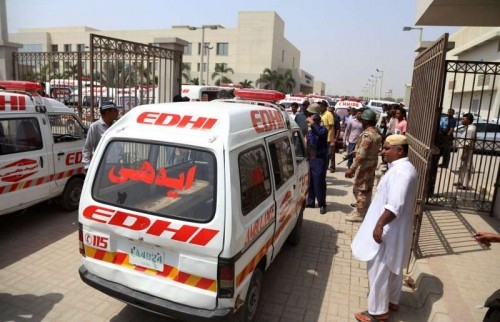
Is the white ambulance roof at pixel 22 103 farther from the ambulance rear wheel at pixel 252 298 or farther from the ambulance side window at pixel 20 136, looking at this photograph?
the ambulance rear wheel at pixel 252 298

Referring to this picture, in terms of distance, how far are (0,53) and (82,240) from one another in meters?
9.57

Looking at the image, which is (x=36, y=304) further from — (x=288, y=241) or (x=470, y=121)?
(x=470, y=121)

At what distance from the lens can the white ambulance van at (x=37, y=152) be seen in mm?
4949

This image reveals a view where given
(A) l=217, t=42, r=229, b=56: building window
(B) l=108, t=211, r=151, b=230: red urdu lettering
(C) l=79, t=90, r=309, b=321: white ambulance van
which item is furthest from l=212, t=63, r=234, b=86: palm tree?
(B) l=108, t=211, r=151, b=230: red urdu lettering

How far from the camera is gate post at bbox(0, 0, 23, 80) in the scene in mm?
9930

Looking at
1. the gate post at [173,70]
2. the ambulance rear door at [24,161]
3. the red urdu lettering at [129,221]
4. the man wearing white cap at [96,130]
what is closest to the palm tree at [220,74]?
the gate post at [173,70]

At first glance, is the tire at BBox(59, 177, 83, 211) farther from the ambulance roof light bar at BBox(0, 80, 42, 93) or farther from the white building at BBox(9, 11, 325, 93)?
the white building at BBox(9, 11, 325, 93)

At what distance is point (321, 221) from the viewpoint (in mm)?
6543

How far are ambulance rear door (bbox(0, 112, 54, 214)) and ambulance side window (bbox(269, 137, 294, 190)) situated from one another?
145 inches

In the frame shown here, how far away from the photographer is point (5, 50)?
10.0 m

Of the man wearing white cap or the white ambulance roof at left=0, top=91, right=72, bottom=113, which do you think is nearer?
the white ambulance roof at left=0, top=91, right=72, bottom=113

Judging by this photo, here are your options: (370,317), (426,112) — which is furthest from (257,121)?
(426,112)

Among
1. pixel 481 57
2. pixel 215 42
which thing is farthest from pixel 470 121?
pixel 215 42

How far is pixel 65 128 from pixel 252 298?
473cm
